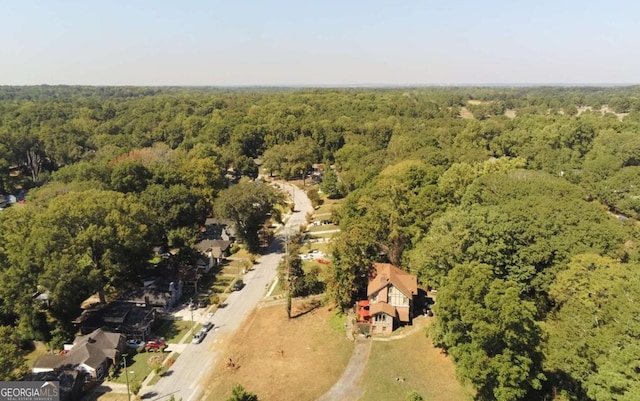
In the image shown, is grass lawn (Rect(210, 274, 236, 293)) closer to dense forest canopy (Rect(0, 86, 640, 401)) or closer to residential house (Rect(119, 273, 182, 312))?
residential house (Rect(119, 273, 182, 312))

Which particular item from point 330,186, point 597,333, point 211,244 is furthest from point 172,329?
point 330,186

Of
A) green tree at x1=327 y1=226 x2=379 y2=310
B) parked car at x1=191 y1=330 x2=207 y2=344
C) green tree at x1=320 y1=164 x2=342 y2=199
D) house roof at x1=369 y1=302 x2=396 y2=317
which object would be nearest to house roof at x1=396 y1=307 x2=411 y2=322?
house roof at x1=369 y1=302 x2=396 y2=317

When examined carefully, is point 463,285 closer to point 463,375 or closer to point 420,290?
point 463,375

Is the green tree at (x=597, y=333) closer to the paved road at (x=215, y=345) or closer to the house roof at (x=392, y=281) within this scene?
the house roof at (x=392, y=281)

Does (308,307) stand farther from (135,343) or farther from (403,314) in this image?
(135,343)

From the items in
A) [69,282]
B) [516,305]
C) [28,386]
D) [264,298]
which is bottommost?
[264,298]

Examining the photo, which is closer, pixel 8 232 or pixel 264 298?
pixel 8 232

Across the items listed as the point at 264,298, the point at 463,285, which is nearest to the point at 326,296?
the point at 264,298
